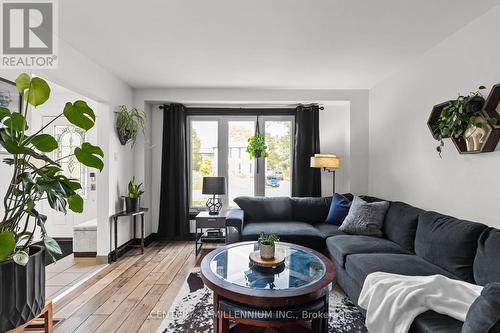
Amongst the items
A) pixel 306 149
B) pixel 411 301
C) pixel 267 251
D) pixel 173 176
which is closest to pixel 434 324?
pixel 411 301

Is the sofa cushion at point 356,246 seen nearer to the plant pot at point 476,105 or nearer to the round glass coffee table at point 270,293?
the round glass coffee table at point 270,293

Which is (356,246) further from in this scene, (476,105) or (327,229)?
(476,105)

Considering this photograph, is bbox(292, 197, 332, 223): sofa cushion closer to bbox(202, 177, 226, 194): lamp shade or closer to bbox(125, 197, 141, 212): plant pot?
bbox(202, 177, 226, 194): lamp shade

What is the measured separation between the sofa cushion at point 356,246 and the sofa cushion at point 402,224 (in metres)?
0.09

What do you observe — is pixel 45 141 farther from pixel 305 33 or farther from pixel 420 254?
pixel 420 254

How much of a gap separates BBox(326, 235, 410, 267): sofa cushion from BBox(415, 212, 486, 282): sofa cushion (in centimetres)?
25

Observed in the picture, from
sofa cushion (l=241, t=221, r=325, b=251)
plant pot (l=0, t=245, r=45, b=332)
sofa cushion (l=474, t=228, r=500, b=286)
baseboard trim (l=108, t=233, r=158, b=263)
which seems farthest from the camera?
baseboard trim (l=108, t=233, r=158, b=263)

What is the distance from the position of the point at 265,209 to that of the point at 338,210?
Result: 1.06m

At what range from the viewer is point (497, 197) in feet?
6.57

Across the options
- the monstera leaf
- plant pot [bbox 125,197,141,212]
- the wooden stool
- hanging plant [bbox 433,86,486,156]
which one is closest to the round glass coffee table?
the wooden stool

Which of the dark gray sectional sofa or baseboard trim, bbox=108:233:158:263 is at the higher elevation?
the dark gray sectional sofa

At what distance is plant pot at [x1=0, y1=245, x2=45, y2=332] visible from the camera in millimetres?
1217

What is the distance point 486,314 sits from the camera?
1.10 m

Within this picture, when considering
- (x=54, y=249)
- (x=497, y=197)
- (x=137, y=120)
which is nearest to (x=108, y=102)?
(x=137, y=120)
